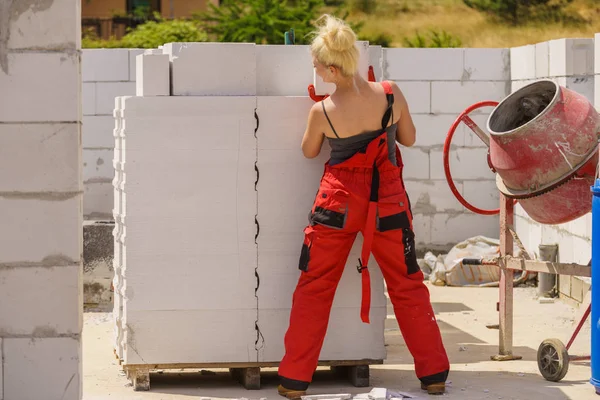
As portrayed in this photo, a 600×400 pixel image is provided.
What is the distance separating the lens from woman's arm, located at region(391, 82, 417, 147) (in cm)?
558

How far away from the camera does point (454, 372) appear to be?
635 centimetres

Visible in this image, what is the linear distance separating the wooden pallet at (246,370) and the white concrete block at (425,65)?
185 inches

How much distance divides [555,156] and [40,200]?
2.83 metres

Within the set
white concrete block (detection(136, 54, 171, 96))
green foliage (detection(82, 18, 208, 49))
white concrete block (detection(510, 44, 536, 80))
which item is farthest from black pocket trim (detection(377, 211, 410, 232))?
green foliage (detection(82, 18, 208, 49))

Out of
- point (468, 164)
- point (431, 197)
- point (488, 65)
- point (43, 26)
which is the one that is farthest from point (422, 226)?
point (43, 26)

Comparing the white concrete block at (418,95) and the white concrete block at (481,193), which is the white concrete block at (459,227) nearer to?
the white concrete block at (481,193)

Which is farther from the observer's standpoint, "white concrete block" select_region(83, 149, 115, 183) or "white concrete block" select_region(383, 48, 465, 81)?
"white concrete block" select_region(383, 48, 465, 81)

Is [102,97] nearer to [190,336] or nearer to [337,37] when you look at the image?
[190,336]

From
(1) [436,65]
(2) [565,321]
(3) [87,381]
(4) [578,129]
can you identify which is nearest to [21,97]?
(3) [87,381]

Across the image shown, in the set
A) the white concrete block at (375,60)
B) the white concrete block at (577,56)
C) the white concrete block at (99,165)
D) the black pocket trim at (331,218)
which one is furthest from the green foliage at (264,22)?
the black pocket trim at (331,218)

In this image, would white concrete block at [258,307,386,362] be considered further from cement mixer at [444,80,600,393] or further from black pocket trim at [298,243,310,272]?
cement mixer at [444,80,600,393]

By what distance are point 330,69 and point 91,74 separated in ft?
16.5

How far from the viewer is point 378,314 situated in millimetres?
5949

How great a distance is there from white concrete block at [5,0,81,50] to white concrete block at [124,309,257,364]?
167 cm
